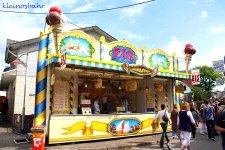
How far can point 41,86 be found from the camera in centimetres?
963

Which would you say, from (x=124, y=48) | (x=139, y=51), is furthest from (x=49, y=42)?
(x=139, y=51)

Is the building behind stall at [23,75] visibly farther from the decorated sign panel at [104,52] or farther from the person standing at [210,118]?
the person standing at [210,118]

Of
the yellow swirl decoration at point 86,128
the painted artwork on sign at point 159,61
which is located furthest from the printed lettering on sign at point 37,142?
the painted artwork on sign at point 159,61

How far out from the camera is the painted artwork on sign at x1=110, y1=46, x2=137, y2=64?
1162 centimetres

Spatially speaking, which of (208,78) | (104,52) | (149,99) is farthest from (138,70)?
(208,78)

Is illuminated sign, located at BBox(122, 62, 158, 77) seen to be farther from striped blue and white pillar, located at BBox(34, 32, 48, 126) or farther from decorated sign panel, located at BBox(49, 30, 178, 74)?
striped blue and white pillar, located at BBox(34, 32, 48, 126)

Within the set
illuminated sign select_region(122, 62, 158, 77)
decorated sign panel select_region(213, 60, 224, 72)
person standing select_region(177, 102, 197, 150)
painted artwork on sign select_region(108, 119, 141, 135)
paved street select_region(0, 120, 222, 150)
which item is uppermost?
decorated sign panel select_region(213, 60, 224, 72)

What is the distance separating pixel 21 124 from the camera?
12.7 metres

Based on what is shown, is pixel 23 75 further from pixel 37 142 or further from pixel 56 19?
pixel 37 142

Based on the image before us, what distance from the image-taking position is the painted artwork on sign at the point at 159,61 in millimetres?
13554

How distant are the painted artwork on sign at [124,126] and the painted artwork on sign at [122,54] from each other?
314 cm

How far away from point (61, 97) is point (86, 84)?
1.61 m

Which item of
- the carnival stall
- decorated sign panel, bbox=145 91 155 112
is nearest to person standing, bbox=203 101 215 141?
the carnival stall

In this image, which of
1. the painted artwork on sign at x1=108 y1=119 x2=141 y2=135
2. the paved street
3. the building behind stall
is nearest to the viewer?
the paved street
